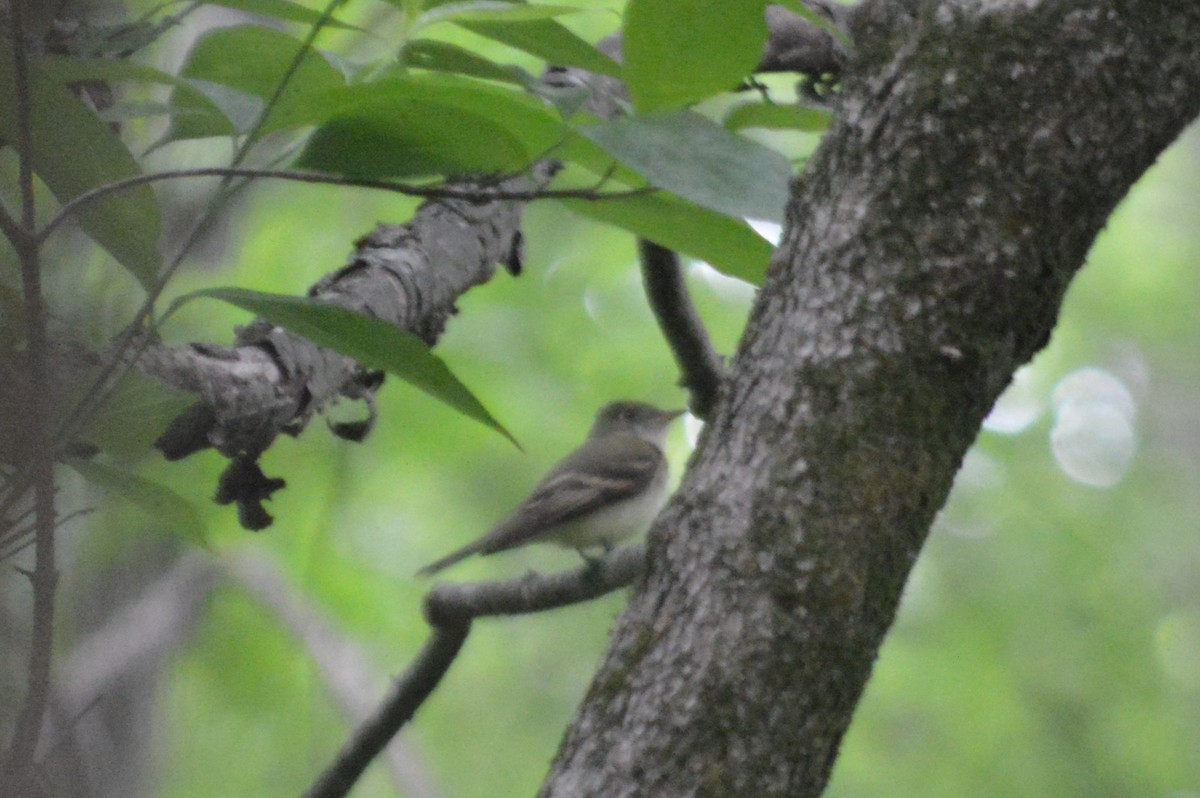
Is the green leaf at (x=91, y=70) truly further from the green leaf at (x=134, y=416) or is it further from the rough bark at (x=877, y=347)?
the rough bark at (x=877, y=347)

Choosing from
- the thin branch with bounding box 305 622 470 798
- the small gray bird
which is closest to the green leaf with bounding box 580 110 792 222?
the thin branch with bounding box 305 622 470 798

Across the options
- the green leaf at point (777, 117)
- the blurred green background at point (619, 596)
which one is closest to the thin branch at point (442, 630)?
the green leaf at point (777, 117)

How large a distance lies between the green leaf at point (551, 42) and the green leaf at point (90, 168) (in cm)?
44

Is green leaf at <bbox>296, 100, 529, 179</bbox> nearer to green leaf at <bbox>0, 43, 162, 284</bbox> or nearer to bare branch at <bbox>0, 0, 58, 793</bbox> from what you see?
→ green leaf at <bbox>0, 43, 162, 284</bbox>

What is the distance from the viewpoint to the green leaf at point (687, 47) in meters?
1.41

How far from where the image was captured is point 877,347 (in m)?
1.67

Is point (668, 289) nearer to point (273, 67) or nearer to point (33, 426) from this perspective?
point (273, 67)

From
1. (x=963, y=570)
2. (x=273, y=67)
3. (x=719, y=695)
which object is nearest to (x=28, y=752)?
(x=719, y=695)

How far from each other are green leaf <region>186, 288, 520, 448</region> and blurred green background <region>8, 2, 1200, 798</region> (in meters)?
2.88

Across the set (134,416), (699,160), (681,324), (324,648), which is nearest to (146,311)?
(134,416)

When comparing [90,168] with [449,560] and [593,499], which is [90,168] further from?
[593,499]

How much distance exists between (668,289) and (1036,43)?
1079mm

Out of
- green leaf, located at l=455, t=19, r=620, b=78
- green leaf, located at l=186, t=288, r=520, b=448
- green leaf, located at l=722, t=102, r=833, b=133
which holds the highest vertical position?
green leaf, located at l=722, t=102, r=833, b=133

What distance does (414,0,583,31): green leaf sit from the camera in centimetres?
139
